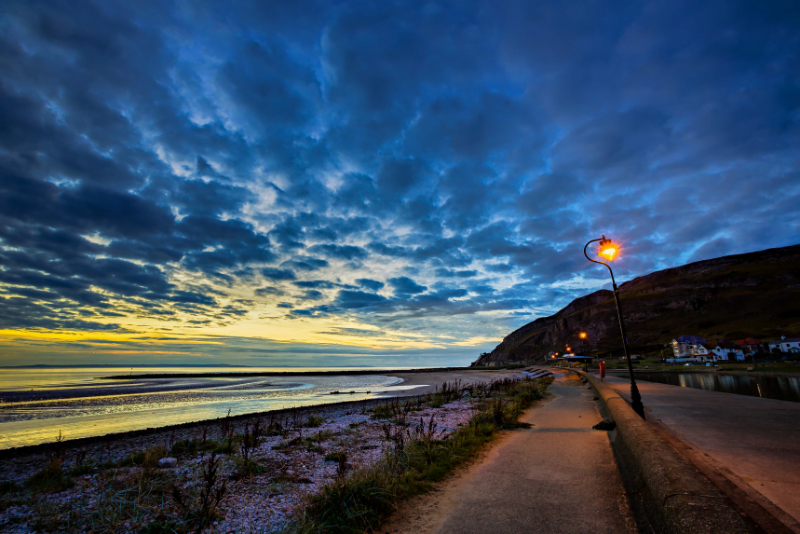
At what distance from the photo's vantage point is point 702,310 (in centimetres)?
12119

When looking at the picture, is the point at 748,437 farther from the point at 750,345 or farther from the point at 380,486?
the point at 750,345

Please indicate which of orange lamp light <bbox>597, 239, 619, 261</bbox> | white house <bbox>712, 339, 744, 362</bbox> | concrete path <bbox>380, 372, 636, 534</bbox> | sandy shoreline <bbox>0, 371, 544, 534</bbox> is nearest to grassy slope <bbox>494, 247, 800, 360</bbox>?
white house <bbox>712, 339, 744, 362</bbox>

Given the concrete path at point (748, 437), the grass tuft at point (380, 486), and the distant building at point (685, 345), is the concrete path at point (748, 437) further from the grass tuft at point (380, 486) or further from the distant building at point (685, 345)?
the distant building at point (685, 345)

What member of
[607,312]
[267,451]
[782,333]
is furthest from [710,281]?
[267,451]

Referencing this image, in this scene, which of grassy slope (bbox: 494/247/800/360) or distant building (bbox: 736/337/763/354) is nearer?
distant building (bbox: 736/337/763/354)

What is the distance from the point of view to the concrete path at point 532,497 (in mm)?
4367

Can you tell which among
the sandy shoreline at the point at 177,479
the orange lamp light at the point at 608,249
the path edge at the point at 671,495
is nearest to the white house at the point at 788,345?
the orange lamp light at the point at 608,249

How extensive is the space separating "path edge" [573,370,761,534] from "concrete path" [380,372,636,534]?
1.06 ft

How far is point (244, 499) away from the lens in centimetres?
595

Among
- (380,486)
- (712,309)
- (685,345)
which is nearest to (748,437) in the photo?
(380,486)

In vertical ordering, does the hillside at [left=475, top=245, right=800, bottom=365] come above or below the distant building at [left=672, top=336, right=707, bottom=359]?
above

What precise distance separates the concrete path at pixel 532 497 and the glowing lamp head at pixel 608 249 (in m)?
6.57

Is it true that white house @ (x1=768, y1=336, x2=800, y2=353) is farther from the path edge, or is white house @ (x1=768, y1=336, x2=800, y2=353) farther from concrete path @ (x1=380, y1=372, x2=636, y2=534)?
the path edge

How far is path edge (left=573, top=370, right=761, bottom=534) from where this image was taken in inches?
113
